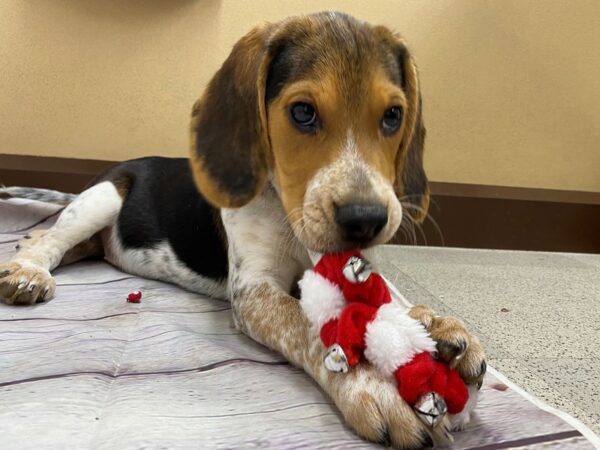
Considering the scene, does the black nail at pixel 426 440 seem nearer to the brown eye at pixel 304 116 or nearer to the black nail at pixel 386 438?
the black nail at pixel 386 438

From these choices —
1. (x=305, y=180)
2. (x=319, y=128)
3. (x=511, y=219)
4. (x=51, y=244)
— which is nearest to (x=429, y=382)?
(x=305, y=180)

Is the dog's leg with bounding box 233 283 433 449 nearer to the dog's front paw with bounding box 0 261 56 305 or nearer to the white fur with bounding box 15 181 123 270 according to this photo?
the dog's front paw with bounding box 0 261 56 305

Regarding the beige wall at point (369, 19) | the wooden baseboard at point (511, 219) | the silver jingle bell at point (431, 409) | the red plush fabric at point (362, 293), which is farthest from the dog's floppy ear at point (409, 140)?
the beige wall at point (369, 19)

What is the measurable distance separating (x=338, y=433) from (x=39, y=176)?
3.21 metres

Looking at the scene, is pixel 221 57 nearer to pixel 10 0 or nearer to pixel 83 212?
pixel 10 0

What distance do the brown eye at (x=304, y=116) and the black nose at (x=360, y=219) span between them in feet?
1.20

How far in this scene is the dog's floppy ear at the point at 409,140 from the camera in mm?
2020

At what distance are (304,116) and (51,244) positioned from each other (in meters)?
1.47

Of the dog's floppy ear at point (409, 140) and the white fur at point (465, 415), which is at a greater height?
the dog's floppy ear at point (409, 140)

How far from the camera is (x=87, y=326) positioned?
1.90 meters

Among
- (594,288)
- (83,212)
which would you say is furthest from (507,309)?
(83,212)

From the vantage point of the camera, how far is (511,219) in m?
4.20

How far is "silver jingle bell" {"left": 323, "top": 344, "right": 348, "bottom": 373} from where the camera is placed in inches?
50.5

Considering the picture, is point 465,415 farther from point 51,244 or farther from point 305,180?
point 51,244
